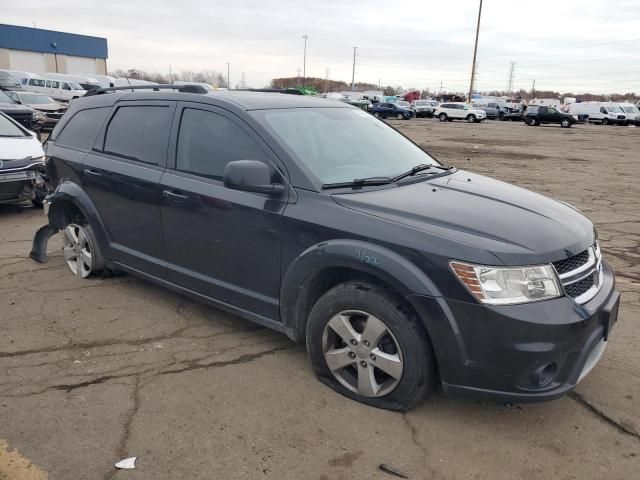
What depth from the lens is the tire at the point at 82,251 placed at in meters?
4.90

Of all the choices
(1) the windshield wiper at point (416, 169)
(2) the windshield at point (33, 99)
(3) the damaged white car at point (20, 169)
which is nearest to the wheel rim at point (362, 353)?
(1) the windshield wiper at point (416, 169)

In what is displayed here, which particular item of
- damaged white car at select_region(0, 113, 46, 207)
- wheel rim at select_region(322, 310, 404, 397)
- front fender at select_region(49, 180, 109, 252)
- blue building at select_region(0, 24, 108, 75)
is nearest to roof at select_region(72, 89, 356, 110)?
front fender at select_region(49, 180, 109, 252)

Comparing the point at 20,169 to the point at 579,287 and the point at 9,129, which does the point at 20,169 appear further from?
the point at 579,287

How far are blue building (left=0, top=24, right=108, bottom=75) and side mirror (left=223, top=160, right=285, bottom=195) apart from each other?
66466 millimetres

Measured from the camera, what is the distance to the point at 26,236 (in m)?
6.77

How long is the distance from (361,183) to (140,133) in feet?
6.59

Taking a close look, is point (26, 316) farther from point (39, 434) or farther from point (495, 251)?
Result: point (495, 251)

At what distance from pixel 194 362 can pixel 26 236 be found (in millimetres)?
4304

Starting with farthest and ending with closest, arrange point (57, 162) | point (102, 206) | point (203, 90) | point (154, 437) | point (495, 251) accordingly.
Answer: point (57, 162), point (102, 206), point (203, 90), point (154, 437), point (495, 251)

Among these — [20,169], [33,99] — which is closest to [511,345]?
[20,169]

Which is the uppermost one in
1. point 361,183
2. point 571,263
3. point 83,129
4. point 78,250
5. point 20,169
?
point 83,129

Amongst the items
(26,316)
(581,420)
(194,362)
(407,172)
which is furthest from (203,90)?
(581,420)

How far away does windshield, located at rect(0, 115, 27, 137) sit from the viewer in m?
8.24

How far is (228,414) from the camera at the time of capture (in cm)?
306
